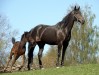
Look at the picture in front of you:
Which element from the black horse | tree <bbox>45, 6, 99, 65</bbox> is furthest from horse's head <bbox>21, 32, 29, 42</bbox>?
tree <bbox>45, 6, 99, 65</bbox>

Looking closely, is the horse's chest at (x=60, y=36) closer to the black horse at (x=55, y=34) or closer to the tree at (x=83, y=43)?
the black horse at (x=55, y=34)

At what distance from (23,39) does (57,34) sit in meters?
2.45

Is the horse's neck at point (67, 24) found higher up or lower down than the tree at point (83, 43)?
higher up

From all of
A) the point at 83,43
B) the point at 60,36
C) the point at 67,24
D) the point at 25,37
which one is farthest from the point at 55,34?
the point at 83,43

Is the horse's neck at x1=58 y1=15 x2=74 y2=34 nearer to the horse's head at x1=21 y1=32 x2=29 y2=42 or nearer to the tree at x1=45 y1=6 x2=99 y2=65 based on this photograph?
the horse's head at x1=21 y1=32 x2=29 y2=42

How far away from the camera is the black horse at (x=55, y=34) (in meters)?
14.1

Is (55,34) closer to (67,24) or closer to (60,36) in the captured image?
(60,36)

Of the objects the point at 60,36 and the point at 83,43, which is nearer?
the point at 60,36

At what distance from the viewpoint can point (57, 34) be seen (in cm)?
1422

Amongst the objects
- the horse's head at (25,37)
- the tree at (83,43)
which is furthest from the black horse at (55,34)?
the tree at (83,43)

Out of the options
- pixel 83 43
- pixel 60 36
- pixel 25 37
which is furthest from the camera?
pixel 83 43

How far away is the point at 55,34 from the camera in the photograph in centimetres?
1432

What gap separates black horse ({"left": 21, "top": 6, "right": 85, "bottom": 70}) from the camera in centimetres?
1410

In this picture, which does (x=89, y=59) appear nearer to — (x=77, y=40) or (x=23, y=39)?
(x=77, y=40)
